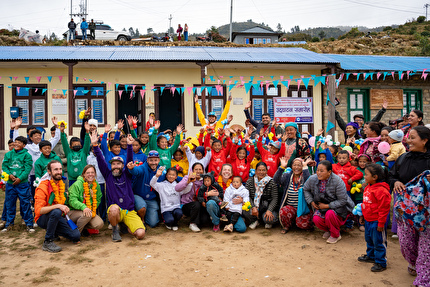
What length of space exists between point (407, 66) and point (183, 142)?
10.3 m

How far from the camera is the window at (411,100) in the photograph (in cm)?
1438

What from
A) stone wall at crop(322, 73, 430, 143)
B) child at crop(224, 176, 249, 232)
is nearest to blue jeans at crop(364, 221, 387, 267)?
child at crop(224, 176, 249, 232)

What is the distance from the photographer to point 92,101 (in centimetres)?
1318

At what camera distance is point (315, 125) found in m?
13.7

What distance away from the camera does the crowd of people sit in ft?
17.6

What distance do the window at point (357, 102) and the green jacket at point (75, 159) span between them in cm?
1084

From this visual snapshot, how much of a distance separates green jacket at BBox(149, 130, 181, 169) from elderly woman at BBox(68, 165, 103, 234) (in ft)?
4.74

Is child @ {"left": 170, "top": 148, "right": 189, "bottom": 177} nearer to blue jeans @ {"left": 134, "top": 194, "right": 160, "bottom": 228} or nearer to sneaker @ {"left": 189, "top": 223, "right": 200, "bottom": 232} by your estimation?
blue jeans @ {"left": 134, "top": 194, "right": 160, "bottom": 228}

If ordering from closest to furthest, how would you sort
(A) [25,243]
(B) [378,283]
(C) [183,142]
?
(B) [378,283] → (A) [25,243] → (C) [183,142]

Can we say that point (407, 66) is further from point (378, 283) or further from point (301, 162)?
point (378, 283)

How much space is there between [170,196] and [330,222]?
2.68 metres

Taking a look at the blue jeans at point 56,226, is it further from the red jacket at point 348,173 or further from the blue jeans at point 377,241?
the red jacket at point 348,173

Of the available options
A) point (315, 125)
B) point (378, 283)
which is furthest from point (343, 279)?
point (315, 125)

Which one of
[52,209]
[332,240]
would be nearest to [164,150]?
[52,209]
